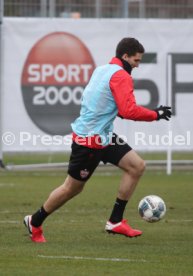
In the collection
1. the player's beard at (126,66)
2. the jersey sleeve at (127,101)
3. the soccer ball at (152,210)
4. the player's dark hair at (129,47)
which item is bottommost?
the soccer ball at (152,210)

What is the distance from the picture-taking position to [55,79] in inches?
816

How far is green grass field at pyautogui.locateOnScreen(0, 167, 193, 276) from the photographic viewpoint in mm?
8531

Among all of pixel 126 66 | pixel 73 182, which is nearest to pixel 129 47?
pixel 126 66

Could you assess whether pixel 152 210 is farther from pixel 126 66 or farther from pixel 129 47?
pixel 129 47

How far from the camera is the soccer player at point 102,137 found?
1026 cm

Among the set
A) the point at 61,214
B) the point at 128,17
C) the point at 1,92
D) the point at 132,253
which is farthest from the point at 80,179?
the point at 128,17

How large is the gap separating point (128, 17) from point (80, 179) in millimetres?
12832

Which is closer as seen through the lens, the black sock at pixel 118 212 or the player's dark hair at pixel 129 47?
the player's dark hair at pixel 129 47

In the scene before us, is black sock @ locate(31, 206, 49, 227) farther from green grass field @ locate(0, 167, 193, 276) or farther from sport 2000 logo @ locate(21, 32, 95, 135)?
sport 2000 logo @ locate(21, 32, 95, 135)

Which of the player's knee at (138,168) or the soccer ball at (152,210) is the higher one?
the player's knee at (138,168)

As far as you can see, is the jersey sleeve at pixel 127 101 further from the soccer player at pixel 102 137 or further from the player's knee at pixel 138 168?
the player's knee at pixel 138 168

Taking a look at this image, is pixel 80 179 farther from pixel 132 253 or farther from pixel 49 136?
pixel 49 136

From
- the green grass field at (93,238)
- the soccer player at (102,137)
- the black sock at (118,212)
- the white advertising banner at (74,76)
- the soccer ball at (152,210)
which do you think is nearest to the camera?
the green grass field at (93,238)

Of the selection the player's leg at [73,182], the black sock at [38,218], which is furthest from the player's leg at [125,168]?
the black sock at [38,218]
